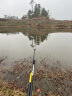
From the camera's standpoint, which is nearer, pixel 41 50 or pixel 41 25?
pixel 41 50

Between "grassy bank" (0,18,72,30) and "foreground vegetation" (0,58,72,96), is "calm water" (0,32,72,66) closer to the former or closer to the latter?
"foreground vegetation" (0,58,72,96)

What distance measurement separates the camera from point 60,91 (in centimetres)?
432

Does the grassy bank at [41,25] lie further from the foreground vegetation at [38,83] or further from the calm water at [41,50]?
the foreground vegetation at [38,83]

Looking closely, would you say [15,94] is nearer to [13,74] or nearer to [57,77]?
[13,74]

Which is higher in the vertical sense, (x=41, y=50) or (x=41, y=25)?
(x=41, y=25)

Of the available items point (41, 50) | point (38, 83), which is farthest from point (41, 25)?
point (38, 83)

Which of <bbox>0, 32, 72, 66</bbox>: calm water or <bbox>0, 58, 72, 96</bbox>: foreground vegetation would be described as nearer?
<bbox>0, 58, 72, 96</bbox>: foreground vegetation

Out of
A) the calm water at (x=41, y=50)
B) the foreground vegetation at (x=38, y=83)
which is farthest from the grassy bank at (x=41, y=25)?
the foreground vegetation at (x=38, y=83)

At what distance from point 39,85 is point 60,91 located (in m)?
1.35

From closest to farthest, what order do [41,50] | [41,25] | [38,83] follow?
[38,83]
[41,50]
[41,25]

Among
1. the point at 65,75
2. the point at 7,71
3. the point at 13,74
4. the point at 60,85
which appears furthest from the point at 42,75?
the point at 7,71

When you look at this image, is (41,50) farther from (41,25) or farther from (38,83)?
(41,25)

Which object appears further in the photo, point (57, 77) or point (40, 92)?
point (57, 77)

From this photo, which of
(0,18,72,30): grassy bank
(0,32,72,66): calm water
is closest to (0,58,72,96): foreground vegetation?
(0,32,72,66): calm water
